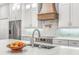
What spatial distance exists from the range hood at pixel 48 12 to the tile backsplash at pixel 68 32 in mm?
382

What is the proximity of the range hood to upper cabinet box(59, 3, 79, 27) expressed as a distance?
0.61 ft

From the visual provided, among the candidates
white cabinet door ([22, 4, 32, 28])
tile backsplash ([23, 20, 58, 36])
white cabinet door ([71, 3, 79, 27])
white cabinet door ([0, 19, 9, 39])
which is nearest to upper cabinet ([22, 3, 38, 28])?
white cabinet door ([22, 4, 32, 28])

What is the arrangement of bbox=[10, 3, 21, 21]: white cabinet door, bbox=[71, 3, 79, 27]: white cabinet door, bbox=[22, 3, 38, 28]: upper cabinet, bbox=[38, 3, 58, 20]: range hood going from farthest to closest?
bbox=[22, 3, 38, 28]: upper cabinet
bbox=[38, 3, 58, 20]: range hood
bbox=[10, 3, 21, 21]: white cabinet door
bbox=[71, 3, 79, 27]: white cabinet door

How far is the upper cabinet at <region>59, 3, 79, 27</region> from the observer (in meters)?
3.07

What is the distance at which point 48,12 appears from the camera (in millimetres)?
3506

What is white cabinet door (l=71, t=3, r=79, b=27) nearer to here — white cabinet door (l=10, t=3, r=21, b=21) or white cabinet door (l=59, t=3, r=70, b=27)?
white cabinet door (l=59, t=3, r=70, b=27)

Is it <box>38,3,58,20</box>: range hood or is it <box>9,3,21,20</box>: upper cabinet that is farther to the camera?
<box>38,3,58,20</box>: range hood

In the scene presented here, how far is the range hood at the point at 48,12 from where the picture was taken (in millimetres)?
3431

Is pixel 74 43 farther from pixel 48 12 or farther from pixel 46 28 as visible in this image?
pixel 48 12

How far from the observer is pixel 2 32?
309 cm

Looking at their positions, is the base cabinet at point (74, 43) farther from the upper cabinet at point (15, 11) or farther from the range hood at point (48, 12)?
the upper cabinet at point (15, 11)

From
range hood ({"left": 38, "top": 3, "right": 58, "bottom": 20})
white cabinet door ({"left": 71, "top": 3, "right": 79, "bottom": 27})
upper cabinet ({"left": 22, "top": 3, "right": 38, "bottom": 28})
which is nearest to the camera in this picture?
white cabinet door ({"left": 71, "top": 3, "right": 79, "bottom": 27})

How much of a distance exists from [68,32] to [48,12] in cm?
74
